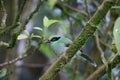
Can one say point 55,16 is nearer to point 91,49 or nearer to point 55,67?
point 91,49

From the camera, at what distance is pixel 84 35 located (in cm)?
65

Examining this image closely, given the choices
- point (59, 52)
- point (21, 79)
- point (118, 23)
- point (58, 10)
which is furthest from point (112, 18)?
point (21, 79)

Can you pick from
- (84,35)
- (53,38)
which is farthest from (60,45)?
(84,35)

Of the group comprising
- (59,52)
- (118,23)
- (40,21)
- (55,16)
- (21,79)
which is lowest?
(21,79)

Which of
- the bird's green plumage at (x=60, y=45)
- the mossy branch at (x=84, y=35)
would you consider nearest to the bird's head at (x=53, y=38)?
the bird's green plumage at (x=60, y=45)

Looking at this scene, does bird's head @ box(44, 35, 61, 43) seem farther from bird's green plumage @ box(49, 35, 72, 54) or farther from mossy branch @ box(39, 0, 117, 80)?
mossy branch @ box(39, 0, 117, 80)

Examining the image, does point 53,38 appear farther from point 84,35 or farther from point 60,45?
point 84,35

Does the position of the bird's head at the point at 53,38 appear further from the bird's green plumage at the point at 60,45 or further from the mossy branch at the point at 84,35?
the mossy branch at the point at 84,35

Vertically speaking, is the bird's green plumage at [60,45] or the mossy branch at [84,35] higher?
the mossy branch at [84,35]

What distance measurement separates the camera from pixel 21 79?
234 centimetres

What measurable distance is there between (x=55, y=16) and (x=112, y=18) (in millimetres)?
348

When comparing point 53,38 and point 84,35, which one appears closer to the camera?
point 84,35

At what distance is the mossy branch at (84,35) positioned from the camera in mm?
602

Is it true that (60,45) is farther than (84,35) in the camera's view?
Yes
